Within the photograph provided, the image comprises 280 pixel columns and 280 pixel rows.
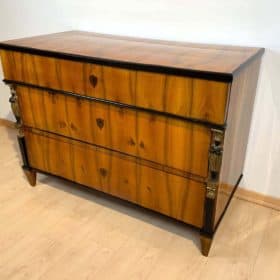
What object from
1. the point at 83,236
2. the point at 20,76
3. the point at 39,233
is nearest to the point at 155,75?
the point at 20,76

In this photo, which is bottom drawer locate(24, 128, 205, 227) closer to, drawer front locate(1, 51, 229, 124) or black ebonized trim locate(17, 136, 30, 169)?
black ebonized trim locate(17, 136, 30, 169)

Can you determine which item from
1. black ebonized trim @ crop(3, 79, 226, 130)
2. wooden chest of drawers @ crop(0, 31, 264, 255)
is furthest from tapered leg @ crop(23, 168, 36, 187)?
black ebonized trim @ crop(3, 79, 226, 130)

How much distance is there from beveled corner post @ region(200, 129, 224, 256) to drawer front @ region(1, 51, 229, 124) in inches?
3.0

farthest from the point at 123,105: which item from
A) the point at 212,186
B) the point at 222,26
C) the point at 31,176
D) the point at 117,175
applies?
the point at 31,176

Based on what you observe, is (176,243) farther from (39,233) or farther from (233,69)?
(233,69)

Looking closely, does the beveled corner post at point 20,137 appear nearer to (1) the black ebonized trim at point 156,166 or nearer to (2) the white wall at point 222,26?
(1) the black ebonized trim at point 156,166

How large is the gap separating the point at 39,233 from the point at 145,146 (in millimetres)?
685

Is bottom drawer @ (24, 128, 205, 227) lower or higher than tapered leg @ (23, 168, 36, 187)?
higher

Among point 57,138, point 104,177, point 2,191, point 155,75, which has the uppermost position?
point 155,75

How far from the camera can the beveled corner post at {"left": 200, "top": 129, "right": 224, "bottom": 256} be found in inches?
44.0

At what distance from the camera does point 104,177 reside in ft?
4.94

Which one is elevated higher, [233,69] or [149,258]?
[233,69]

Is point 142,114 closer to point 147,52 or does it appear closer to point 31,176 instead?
point 147,52

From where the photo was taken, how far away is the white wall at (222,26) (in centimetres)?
139
